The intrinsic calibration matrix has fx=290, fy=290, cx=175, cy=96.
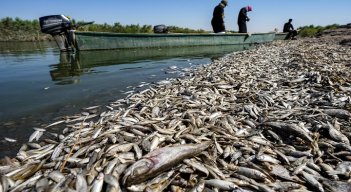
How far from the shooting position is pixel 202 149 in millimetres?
3762

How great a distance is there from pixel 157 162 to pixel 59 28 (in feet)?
57.9

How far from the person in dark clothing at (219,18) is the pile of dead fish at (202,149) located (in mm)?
18499

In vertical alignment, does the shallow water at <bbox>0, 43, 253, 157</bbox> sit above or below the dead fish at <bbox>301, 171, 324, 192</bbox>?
above

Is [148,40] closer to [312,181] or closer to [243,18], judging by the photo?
[243,18]

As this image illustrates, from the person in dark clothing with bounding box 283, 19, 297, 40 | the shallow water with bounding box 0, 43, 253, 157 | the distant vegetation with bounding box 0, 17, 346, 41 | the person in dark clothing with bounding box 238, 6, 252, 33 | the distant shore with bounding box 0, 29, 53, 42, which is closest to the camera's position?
the shallow water with bounding box 0, 43, 253, 157

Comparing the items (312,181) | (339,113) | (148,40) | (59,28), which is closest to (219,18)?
(148,40)

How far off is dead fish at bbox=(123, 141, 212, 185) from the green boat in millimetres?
17246

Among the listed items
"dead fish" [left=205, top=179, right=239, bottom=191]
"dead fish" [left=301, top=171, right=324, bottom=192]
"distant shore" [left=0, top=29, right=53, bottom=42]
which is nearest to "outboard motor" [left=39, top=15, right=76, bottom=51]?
"dead fish" [left=205, top=179, right=239, bottom=191]

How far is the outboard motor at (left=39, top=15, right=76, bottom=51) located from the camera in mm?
18188

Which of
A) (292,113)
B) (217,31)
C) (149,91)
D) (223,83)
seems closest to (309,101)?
(292,113)

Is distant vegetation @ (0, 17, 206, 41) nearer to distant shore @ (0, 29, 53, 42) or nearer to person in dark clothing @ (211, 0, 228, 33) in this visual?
distant shore @ (0, 29, 53, 42)

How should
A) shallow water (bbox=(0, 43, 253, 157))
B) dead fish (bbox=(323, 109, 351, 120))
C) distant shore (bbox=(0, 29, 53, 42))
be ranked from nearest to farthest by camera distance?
1. dead fish (bbox=(323, 109, 351, 120))
2. shallow water (bbox=(0, 43, 253, 157))
3. distant shore (bbox=(0, 29, 53, 42))

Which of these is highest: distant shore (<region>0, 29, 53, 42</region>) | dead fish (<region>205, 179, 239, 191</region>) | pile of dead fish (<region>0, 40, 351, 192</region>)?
distant shore (<region>0, 29, 53, 42</region>)

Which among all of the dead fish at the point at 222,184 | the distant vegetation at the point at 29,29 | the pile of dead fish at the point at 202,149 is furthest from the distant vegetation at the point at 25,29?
the dead fish at the point at 222,184
